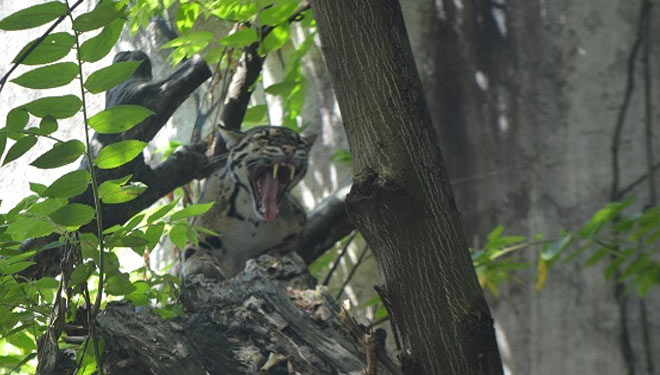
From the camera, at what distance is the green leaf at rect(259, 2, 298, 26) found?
124 inches

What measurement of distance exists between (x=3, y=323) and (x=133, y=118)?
0.62 meters

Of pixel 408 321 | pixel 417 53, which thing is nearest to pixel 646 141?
pixel 417 53

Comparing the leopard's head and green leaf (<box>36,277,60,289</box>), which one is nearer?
green leaf (<box>36,277,60,289</box>)

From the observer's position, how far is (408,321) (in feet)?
5.46

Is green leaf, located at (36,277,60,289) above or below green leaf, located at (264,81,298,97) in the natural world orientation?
below

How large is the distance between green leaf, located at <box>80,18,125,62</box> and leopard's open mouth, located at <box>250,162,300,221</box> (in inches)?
84.6

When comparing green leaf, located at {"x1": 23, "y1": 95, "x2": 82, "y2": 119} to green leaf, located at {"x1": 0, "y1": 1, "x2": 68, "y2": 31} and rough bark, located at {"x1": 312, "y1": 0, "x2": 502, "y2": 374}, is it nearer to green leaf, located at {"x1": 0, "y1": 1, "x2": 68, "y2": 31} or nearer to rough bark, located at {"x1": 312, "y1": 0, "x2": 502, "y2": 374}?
green leaf, located at {"x1": 0, "y1": 1, "x2": 68, "y2": 31}

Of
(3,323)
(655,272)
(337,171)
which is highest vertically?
(3,323)

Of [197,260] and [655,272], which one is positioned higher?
[197,260]

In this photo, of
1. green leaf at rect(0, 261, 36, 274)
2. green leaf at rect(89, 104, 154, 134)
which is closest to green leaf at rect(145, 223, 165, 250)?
green leaf at rect(0, 261, 36, 274)

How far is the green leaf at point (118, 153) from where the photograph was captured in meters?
1.70

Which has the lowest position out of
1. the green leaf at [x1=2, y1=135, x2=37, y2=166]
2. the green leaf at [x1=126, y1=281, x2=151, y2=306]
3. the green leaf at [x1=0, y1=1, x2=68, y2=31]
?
the green leaf at [x1=126, y1=281, x2=151, y2=306]

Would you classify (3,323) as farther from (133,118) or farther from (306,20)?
(306,20)

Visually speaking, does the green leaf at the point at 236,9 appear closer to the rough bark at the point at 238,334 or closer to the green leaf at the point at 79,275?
the rough bark at the point at 238,334
